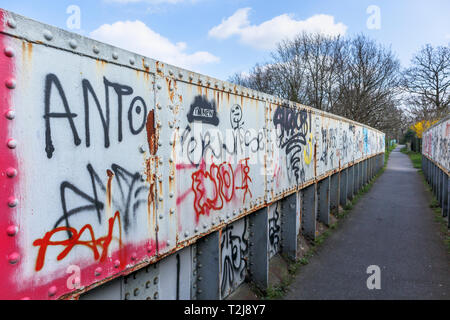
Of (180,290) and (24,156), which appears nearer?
(24,156)

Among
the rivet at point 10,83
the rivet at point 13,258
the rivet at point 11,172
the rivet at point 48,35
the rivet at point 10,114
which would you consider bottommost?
the rivet at point 13,258

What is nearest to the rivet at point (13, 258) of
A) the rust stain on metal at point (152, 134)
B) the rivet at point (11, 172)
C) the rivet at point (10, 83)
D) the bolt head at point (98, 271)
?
the rivet at point (11, 172)

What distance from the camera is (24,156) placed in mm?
1454

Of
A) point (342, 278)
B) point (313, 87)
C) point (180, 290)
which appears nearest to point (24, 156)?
point (180, 290)

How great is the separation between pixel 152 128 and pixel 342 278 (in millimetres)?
4780

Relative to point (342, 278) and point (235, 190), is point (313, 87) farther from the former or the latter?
point (235, 190)

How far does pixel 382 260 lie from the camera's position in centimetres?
613

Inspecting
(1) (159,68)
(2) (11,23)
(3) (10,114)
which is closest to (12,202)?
(3) (10,114)

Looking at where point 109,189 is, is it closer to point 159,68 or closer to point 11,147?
point 11,147

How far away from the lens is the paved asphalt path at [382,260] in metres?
4.89

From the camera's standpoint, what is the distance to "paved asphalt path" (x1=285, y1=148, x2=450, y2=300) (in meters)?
4.89

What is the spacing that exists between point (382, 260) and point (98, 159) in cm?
624

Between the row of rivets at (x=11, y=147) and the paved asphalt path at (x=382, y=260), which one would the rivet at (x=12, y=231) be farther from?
the paved asphalt path at (x=382, y=260)

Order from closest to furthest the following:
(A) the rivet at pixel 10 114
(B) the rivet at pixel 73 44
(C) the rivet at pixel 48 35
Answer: (A) the rivet at pixel 10 114 → (C) the rivet at pixel 48 35 → (B) the rivet at pixel 73 44
